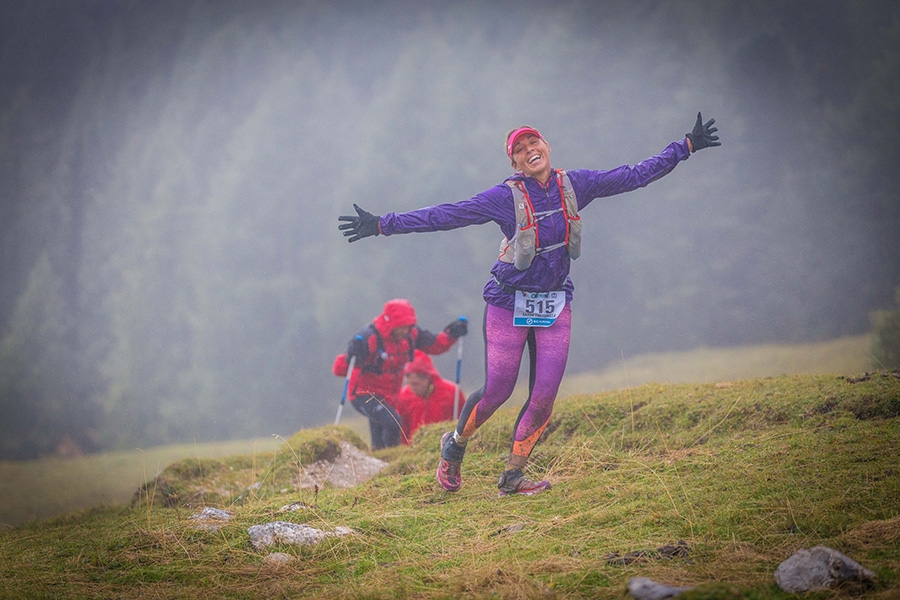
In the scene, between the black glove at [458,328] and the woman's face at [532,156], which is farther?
the black glove at [458,328]

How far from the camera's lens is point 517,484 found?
5.58 meters

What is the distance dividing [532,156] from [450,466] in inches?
87.5

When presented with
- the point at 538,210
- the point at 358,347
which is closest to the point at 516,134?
the point at 538,210

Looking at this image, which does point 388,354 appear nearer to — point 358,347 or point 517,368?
point 358,347

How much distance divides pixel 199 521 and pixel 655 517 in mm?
2636

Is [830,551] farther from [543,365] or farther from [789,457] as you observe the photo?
[543,365]

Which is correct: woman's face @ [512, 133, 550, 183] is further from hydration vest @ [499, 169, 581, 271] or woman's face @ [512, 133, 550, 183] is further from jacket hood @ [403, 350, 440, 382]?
jacket hood @ [403, 350, 440, 382]

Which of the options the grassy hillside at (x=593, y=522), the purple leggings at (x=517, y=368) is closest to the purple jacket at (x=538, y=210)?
the purple leggings at (x=517, y=368)

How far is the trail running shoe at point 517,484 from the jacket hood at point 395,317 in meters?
4.75

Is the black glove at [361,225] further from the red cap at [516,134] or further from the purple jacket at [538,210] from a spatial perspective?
the red cap at [516,134]

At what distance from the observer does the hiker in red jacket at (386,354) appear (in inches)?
400

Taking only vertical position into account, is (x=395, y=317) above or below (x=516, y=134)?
below

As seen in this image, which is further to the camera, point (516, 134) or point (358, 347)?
point (358, 347)

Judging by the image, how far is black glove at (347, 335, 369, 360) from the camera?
403 inches
